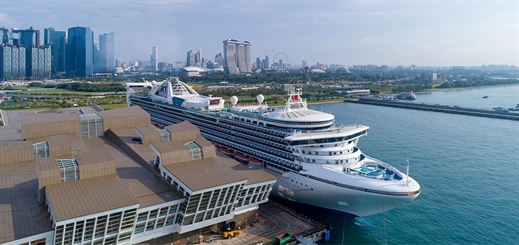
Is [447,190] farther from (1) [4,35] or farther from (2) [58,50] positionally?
(2) [58,50]

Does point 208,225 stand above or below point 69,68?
below

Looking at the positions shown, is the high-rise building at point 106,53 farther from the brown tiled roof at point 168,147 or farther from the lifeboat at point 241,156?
the brown tiled roof at point 168,147

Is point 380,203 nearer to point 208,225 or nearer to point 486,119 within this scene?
point 208,225

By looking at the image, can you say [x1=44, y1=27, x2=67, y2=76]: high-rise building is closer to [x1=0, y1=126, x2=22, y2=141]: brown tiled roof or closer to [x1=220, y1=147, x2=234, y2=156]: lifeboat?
[x1=0, y1=126, x2=22, y2=141]: brown tiled roof

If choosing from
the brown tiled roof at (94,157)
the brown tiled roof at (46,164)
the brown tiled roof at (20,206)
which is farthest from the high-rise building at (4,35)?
the brown tiled roof at (46,164)

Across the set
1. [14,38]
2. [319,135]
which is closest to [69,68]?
[14,38]

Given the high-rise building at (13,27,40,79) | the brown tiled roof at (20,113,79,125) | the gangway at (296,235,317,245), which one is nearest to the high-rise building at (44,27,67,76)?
the high-rise building at (13,27,40,79)
